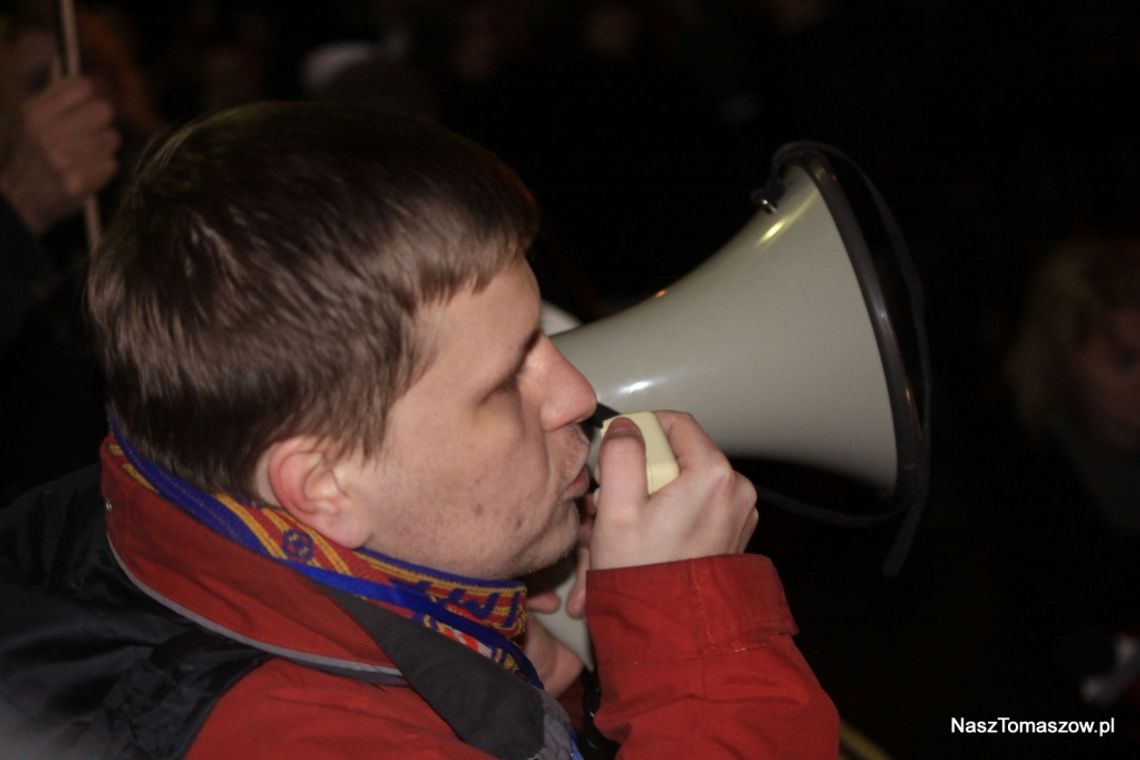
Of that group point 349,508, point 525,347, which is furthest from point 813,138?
point 349,508

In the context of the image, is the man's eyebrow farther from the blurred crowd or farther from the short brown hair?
the blurred crowd

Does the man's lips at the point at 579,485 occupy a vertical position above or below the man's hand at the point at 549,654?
above

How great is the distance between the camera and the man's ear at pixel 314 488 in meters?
0.89

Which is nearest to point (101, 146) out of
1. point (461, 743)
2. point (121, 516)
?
point (121, 516)

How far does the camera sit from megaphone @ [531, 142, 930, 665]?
3.89 feet

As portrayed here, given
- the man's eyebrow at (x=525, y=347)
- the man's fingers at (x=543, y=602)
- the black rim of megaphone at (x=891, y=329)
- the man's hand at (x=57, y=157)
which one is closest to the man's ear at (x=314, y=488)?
the man's eyebrow at (x=525, y=347)

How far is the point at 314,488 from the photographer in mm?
897

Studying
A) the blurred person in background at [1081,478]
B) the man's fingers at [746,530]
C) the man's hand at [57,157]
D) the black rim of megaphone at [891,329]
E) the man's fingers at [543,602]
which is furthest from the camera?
the blurred person in background at [1081,478]

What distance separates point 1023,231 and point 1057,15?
892 millimetres

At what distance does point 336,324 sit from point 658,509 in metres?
0.31

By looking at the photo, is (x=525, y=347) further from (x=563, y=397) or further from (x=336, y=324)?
(x=336, y=324)

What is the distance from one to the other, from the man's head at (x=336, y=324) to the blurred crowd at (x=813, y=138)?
25 cm

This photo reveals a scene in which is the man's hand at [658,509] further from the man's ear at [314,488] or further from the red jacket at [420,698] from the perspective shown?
the man's ear at [314,488]

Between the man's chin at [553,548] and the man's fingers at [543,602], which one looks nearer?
the man's chin at [553,548]
